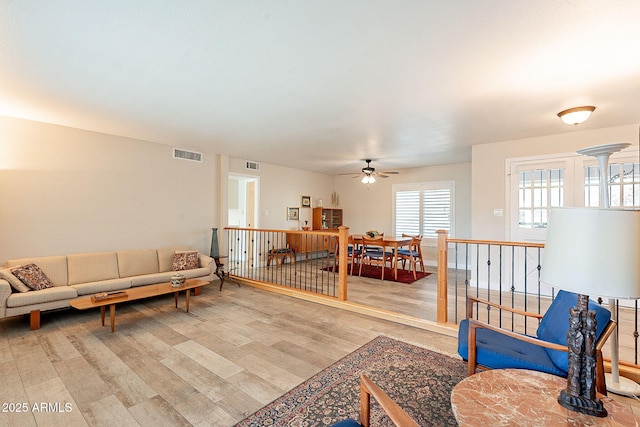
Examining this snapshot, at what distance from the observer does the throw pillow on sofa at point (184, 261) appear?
507 cm

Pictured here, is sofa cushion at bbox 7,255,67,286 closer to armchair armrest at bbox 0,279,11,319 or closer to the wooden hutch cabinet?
armchair armrest at bbox 0,279,11,319

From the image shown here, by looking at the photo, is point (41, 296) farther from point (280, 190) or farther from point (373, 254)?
point (373, 254)

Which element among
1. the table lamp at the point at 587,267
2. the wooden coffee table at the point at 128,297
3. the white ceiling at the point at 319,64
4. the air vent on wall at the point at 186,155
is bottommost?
the wooden coffee table at the point at 128,297

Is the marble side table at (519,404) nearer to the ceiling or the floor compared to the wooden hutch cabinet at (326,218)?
nearer to the floor

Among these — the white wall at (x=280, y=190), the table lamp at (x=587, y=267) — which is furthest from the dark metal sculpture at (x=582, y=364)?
the white wall at (x=280, y=190)

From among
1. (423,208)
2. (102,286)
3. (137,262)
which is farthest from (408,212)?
(102,286)

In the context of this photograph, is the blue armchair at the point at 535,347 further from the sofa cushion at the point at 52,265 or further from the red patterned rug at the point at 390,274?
the sofa cushion at the point at 52,265

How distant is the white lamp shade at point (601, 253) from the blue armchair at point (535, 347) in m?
0.78

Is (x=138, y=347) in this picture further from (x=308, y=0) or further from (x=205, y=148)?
(x=205, y=148)

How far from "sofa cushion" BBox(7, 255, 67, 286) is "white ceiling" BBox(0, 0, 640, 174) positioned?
6.33 ft

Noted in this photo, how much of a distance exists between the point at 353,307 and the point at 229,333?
67.0 inches

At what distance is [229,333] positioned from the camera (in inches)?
133

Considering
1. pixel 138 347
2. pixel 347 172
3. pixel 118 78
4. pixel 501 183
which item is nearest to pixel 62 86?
pixel 118 78

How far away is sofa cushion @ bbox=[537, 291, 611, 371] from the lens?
68.1 inches
